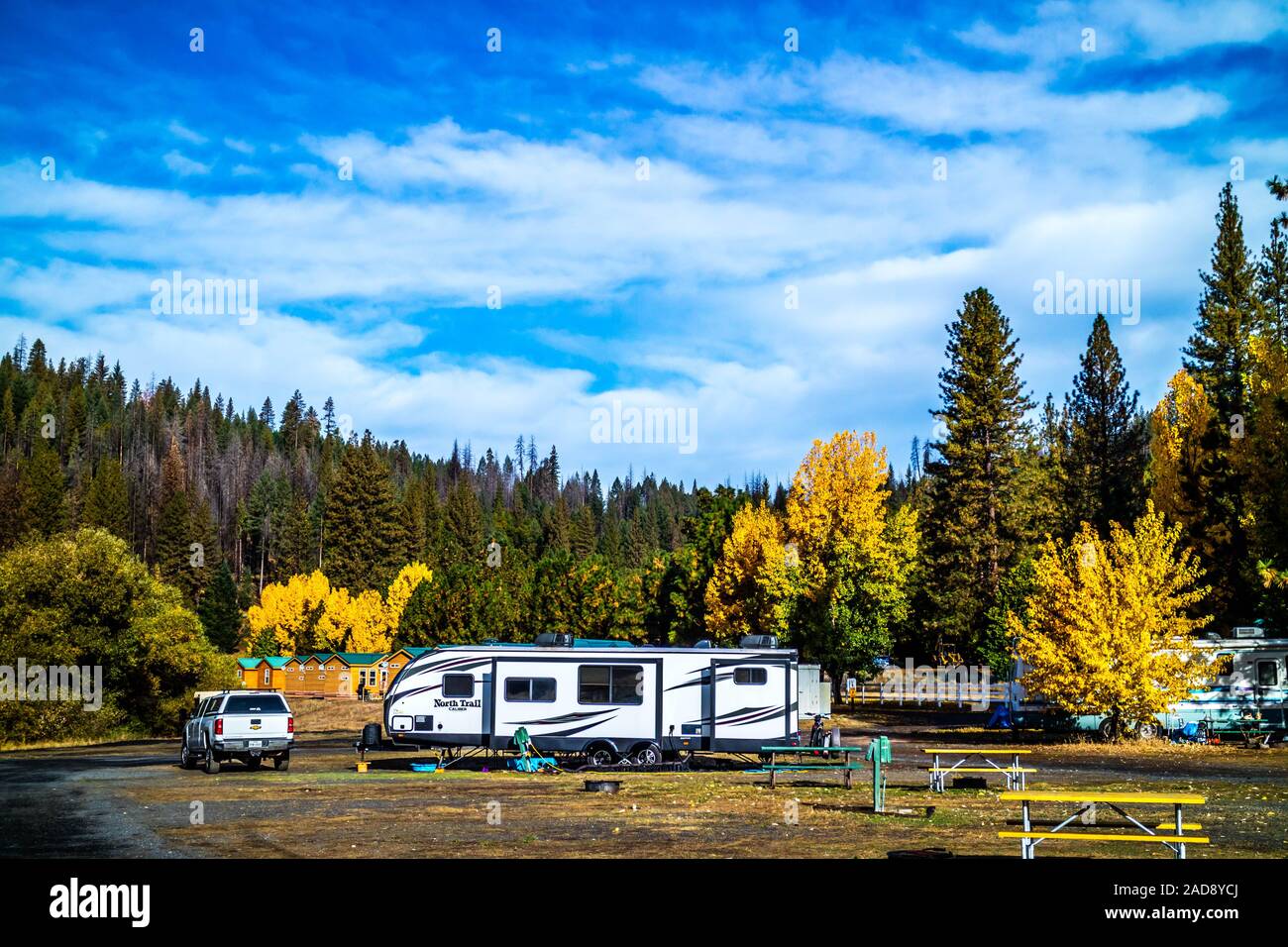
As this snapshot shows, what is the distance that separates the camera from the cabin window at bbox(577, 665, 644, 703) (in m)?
29.4

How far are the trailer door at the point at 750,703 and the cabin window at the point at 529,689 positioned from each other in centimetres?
434

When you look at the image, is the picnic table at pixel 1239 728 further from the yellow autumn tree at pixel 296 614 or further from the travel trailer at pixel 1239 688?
the yellow autumn tree at pixel 296 614

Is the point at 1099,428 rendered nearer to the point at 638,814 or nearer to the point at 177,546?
the point at 638,814

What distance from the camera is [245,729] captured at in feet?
89.2

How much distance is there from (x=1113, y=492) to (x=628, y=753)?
4041 centimetres

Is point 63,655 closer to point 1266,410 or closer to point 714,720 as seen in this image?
point 714,720

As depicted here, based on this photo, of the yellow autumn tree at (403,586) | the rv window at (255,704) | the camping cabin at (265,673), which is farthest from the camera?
the yellow autumn tree at (403,586)

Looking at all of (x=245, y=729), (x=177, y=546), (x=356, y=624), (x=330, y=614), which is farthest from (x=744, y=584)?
(x=177, y=546)

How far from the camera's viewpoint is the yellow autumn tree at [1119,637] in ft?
113

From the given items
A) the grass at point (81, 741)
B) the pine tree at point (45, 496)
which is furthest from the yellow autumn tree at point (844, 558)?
the pine tree at point (45, 496)

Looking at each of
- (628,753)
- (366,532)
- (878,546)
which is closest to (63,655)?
(628,753)
